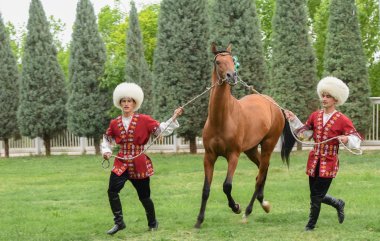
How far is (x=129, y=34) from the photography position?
21859 millimetres

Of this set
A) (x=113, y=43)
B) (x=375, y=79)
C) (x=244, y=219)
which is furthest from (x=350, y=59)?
(x=113, y=43)

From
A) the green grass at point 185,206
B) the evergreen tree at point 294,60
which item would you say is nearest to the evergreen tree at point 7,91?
the green grass at point 185,206

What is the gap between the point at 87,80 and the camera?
2170 centimetres

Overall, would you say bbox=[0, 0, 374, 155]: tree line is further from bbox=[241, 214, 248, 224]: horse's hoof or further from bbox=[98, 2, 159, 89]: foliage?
bbox=[241, 214, 248, 224]: horse's hoof

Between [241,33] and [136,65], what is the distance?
4034mm

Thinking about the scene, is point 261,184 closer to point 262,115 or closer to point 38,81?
point 262,115

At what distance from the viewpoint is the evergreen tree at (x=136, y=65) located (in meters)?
21.5

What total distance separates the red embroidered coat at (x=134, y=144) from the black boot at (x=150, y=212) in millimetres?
380

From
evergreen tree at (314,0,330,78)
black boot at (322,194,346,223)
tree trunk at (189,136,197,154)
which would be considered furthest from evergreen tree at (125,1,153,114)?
black boot at (322,194,346,223)

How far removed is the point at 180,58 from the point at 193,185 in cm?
862

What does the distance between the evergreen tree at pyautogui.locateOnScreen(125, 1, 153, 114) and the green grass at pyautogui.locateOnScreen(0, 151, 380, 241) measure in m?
5.72

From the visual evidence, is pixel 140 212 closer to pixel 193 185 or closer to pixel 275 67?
pixel 193 185

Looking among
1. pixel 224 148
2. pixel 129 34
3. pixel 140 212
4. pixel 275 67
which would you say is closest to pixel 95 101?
pixel 129 34

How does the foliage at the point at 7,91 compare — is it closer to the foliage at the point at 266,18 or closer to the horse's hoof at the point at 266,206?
the foliage at the point at 266,18
